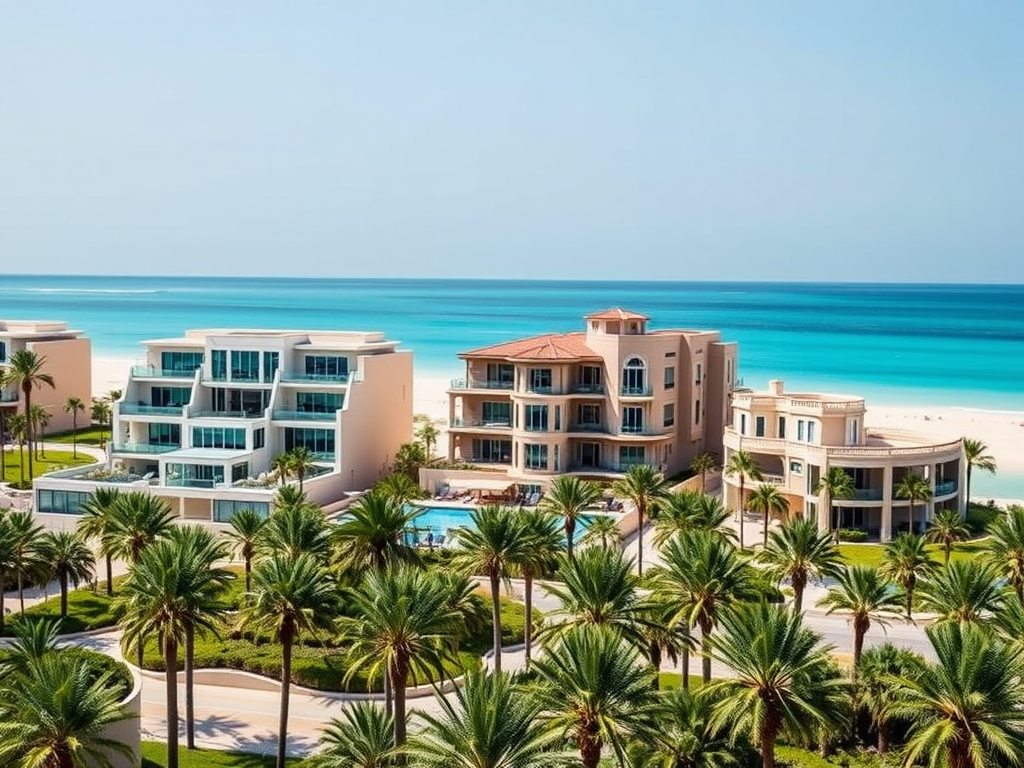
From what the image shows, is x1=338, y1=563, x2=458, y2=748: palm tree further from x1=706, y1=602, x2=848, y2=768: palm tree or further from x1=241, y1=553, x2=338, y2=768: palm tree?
x1=706, y1=602, x2=848, y2=768: palm tree

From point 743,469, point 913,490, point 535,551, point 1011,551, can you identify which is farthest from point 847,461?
point 535,551

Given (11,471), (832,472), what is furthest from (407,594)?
(11,471)

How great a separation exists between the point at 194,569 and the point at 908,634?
2658cm

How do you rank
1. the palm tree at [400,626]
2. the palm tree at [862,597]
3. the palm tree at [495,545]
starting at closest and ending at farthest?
the palm tree at [400,626] < the palm tree at [862,597] < the palm tree at [495,545]

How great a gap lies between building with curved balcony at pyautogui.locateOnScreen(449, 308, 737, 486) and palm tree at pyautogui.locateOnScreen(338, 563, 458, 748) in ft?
119

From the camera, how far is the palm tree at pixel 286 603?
3008cm

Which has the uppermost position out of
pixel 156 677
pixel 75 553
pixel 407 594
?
pixel 407 594

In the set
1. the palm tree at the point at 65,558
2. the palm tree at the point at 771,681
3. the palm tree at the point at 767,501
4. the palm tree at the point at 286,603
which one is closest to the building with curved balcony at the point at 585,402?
the palm tree at the point at 767,501

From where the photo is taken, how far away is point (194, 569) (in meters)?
30.5

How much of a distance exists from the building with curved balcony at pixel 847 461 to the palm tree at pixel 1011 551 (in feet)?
64.6

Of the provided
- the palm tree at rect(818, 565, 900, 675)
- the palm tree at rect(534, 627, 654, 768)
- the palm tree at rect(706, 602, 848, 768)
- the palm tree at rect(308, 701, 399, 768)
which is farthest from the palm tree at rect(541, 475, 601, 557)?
the palm tree at rect(534, 627, 654, 768)

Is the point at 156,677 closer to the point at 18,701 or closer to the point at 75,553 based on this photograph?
the point at 75,553

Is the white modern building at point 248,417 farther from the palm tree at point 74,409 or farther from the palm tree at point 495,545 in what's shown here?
the palm tree at point 495,545

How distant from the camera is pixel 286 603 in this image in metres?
30.0
